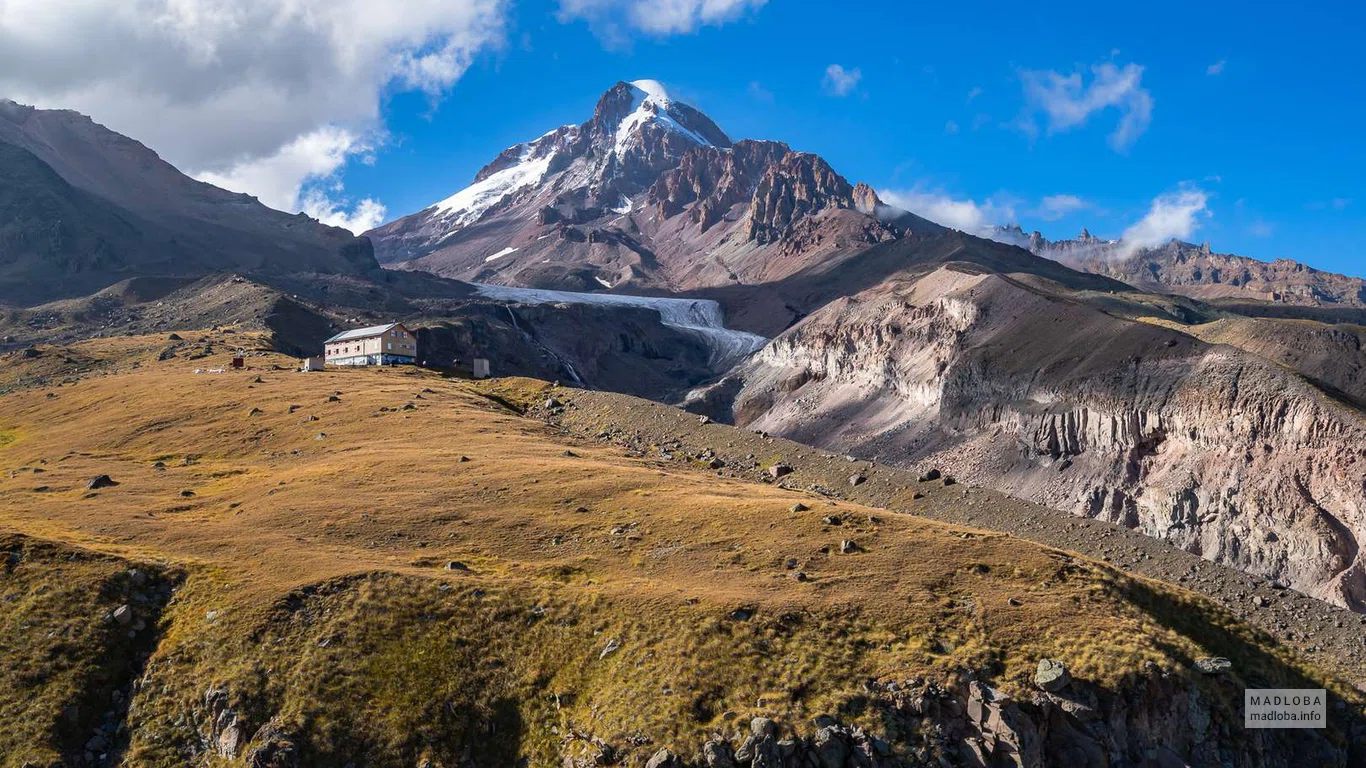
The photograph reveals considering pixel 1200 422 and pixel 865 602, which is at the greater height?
pixel 1200 422

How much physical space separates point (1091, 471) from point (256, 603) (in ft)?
Result: 360

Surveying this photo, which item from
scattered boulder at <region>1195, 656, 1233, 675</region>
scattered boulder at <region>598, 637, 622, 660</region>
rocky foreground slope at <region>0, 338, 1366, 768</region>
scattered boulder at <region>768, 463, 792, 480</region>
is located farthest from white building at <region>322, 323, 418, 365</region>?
scattered boulder at <region>1195, 656, 1233, 675</region>

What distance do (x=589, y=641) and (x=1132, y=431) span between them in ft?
339

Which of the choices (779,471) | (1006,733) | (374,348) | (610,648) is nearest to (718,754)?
(610,648)

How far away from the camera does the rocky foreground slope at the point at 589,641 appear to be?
1401 inches

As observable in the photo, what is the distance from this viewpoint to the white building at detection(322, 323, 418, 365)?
13900cm

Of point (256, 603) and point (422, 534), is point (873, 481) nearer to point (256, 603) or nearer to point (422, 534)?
point (422, 534)

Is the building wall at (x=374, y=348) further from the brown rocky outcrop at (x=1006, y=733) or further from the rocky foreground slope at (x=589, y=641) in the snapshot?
the brown rocky outcrop at (x=1006, y=733)

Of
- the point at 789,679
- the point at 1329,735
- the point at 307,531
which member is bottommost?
the point at 1329,735

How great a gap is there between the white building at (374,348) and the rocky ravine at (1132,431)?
78.0 meters

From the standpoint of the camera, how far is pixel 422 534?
53719 millimetres

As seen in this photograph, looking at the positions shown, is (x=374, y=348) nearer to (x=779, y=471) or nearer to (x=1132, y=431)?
(x=779, y=471)

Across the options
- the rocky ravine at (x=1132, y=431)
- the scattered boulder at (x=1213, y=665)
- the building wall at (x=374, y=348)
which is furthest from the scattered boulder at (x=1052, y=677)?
the building wall at (x=374, y=348)

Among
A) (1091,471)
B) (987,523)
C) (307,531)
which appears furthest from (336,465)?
(1091,471)
